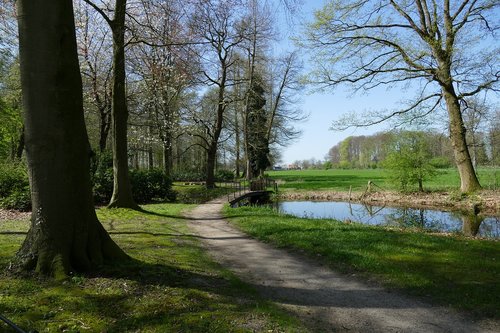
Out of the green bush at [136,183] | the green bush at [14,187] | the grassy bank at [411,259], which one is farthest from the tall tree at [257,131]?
the grassy bank at [411,259]

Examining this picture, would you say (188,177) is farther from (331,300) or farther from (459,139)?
(331,300)

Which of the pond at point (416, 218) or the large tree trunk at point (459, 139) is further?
the large tree trunk at point (459, 139)

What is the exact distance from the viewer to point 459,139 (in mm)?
20375

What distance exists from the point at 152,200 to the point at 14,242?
13442 millimetres

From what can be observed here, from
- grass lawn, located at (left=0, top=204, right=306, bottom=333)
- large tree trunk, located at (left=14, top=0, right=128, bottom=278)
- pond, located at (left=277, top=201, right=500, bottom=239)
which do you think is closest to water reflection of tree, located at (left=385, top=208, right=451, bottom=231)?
pond, located at (left=277, top=201, right=500, bottom=239)

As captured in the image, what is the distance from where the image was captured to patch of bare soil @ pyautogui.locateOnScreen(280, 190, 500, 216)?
19052 mm

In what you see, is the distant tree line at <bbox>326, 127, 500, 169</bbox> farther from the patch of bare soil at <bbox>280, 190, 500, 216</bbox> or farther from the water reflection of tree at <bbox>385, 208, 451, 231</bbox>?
the water reflection of tree at <bbox>385, 208, 451, 231</bbox>

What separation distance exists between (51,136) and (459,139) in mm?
20182

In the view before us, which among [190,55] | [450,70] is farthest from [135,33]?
[450,70]

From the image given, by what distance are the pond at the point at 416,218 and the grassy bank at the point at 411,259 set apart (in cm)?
463

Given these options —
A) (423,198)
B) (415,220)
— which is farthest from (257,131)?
(415,220)

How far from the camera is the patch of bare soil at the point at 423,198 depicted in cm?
1905

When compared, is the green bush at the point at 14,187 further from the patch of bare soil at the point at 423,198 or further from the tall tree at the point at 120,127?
the patch of bare soil at the point at 423,198

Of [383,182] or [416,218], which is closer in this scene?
[416,218]
